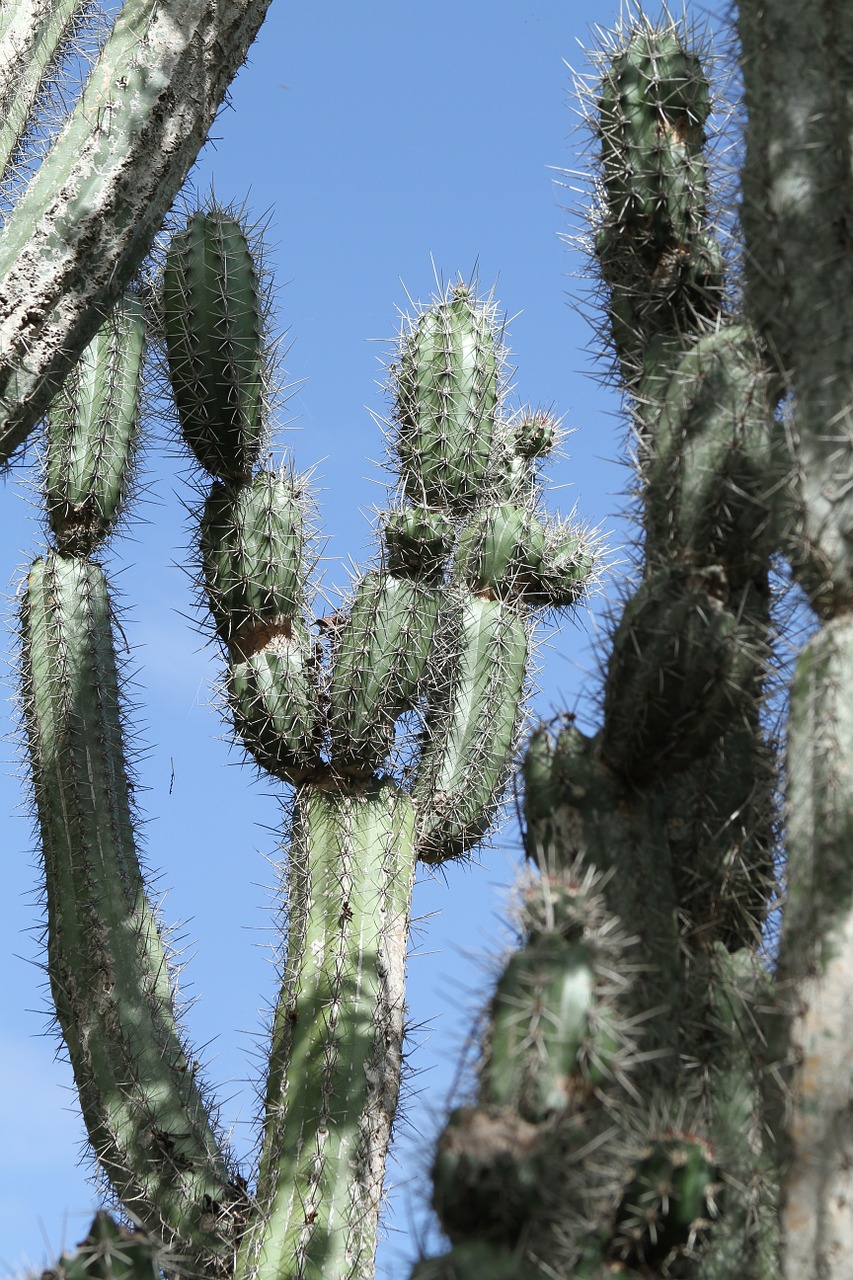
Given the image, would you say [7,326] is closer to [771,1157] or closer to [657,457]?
[657,457]

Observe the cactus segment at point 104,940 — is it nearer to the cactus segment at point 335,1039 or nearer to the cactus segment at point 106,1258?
the cactus segment at point 335,1039

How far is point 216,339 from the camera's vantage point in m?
5.24

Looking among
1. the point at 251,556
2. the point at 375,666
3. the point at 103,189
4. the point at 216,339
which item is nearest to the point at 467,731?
the point at 375,666

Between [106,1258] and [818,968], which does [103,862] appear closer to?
[106,1258]

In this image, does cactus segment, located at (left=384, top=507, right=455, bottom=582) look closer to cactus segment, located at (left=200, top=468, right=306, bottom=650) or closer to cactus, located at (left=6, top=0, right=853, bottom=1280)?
cactus, located at (left=6, top=0, right=853, bottom=1280)

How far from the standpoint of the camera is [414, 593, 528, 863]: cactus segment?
557 cm

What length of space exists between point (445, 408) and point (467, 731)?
1.17m

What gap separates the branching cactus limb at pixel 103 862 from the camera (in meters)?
4.84

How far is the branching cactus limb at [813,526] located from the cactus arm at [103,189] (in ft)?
5.91

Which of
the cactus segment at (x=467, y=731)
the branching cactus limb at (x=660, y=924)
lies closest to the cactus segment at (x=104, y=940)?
the cactus segment at (x=467, y=731)

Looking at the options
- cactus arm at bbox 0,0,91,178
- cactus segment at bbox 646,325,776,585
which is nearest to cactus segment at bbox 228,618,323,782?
cactus segment at bbox 646,325,776,585

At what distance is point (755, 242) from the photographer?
318 cm

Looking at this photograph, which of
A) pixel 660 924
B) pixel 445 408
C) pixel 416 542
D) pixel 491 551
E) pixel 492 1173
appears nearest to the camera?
pixel 492 1173

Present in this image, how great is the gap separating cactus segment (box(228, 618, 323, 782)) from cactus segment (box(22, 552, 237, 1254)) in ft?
1.78
